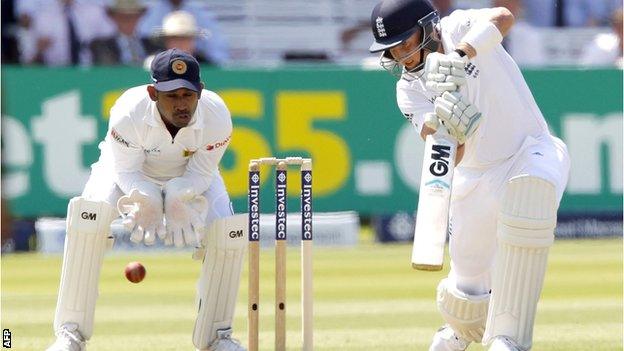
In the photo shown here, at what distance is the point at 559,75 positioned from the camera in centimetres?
1151

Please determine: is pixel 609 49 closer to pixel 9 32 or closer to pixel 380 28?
pixel 9 32

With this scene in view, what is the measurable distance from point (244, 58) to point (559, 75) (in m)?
3.09

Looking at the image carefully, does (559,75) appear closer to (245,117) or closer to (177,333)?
(245,117)

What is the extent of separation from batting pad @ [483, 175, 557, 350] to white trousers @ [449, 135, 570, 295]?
167 millimetres

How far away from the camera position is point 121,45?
12000 mm

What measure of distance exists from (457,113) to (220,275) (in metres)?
1.24

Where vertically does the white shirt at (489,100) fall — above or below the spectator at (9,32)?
below

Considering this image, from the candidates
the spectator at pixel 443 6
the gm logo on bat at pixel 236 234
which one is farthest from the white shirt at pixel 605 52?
the gm logo on bat at pixel 236 234

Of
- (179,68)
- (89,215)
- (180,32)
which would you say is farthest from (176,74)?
(180,32)

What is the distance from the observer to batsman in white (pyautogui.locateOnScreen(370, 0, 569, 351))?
208 inches

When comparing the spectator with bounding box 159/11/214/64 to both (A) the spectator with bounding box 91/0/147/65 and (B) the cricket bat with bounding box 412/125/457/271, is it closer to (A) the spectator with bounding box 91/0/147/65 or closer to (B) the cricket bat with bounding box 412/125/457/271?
(A) the spectator with bounding box 91/0/147/65

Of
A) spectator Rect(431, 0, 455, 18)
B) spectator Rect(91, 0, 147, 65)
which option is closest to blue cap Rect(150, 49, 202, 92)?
spectator Rect(91, 0, 147, 65)

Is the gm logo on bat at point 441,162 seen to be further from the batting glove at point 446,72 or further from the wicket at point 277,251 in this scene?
the wicket at point 277,251

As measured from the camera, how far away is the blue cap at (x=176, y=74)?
18.6 ft
